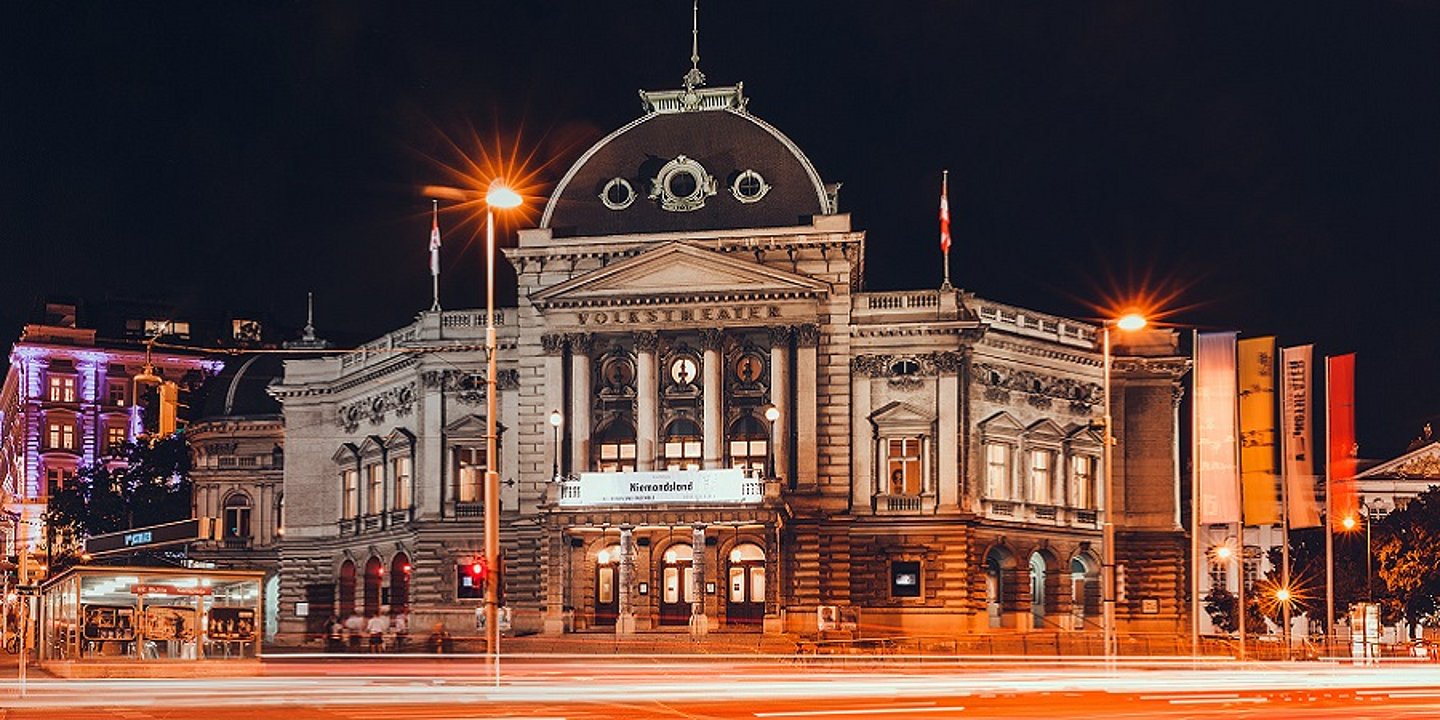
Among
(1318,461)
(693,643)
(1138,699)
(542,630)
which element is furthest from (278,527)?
(1138,699)

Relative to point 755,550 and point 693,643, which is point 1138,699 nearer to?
point 693,643

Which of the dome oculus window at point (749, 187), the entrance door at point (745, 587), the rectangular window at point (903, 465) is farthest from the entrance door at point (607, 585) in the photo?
the dome oculus window at point (749, 187)

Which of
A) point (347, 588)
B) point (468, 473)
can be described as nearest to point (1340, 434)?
point (468, 473)

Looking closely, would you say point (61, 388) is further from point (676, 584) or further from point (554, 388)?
point (676, 584)

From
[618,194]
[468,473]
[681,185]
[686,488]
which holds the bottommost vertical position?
[686,488]

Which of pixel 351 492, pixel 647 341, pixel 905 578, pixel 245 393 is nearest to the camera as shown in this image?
pixel 647 341

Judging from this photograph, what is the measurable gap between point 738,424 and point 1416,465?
5167 centimetres

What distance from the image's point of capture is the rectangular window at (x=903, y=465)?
85188mm

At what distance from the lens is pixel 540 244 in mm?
86250

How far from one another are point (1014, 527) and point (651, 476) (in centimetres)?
1709

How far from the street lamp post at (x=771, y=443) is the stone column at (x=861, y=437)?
364cm

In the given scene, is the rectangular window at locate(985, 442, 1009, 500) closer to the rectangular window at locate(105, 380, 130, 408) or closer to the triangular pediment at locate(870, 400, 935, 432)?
the triangular pediment at locate(870, 400, 935, 432)

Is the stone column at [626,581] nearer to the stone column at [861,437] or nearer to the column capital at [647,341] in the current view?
the column capital at [647,341]

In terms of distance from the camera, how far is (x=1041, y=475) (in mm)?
89750
